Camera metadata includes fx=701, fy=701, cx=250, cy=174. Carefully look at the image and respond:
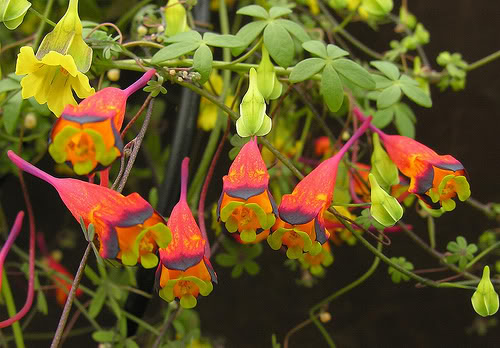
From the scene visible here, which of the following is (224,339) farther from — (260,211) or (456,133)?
(260,211)

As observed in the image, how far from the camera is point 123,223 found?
1.47 ft

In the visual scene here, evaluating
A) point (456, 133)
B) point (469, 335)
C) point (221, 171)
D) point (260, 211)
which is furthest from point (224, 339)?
point (260, 211)

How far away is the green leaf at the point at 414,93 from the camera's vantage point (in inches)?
24.9

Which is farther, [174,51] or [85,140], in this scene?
[174,51]

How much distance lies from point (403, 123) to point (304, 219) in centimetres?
25

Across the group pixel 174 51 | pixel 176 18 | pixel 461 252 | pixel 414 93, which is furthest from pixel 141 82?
pixel 461 252

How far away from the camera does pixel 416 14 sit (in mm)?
1078

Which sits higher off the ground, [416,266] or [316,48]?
[316,48]

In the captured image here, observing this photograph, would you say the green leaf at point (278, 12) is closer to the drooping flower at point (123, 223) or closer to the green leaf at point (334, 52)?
the green leaf at point (334, 52)

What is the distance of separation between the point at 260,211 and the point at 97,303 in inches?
14.5

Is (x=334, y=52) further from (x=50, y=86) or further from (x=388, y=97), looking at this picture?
(x=50, y=86)

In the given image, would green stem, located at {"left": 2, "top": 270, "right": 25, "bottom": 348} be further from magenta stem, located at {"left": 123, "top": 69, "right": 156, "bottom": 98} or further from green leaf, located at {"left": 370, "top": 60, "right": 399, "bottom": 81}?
green leaf, located at {"left": 370, "top": 60, "right": 399, "bottom": 81}

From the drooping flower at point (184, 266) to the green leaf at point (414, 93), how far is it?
24cm

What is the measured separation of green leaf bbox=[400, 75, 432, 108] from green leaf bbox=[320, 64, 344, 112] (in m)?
0.10
